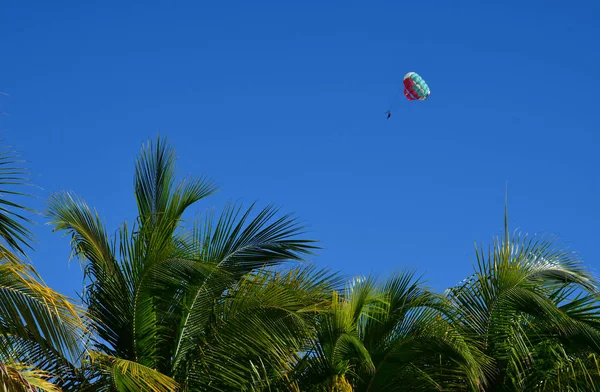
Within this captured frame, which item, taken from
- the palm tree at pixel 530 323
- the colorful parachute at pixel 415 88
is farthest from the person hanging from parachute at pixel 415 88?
the palm tree at pixel 530 323

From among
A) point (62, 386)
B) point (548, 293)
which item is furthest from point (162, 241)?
point (548, 293)

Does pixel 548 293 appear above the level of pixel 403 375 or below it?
above

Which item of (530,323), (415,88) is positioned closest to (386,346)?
(530,323)

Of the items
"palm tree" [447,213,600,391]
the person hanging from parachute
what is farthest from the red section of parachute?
"palm tree" [447,213,600,391]

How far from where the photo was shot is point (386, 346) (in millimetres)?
11320

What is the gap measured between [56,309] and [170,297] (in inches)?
168

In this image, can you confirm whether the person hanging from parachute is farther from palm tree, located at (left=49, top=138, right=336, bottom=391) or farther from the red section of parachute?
palm tree, located at (left=49, top=138, right=336, bottom=391)

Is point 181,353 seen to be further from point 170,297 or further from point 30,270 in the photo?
point 30,270

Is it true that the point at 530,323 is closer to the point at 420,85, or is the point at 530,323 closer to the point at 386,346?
the point at 386,346

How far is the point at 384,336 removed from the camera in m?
11.5

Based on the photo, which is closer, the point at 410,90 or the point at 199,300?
the point at 199,300

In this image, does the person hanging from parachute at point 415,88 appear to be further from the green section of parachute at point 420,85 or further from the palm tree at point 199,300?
the palm tree at point 199,300

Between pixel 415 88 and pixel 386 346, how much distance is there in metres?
28.2

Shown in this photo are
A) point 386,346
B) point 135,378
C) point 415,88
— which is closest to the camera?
point 135,378
